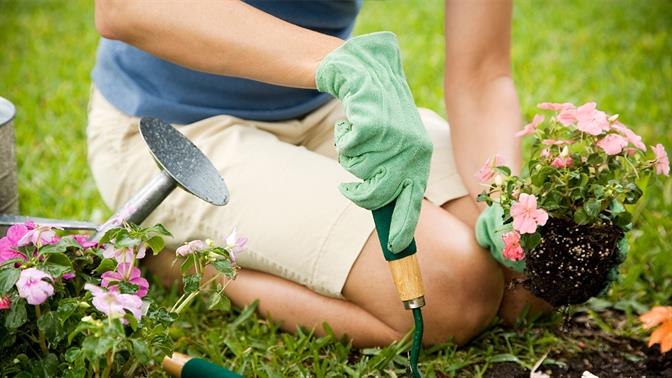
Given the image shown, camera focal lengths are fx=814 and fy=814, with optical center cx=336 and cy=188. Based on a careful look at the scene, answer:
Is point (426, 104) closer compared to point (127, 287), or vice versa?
point (127, 287)

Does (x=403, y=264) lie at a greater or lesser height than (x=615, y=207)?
lesser

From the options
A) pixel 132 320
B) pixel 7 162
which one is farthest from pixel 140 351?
pixel 7 162

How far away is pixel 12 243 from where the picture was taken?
1.19m

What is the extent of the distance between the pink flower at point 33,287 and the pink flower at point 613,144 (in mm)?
900

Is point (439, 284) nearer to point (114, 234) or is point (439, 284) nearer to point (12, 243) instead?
point (114, 234)

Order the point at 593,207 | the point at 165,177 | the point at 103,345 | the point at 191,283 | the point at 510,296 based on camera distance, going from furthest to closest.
→ the point at 510,296 < the point at 165,177 < the point at 593,207 < the point at 191,283 < the point at 103,345

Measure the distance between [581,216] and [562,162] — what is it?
0.31 ft

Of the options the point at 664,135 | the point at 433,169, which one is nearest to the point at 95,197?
the point at 433,169

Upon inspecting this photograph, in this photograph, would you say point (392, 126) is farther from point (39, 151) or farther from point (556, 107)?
point (39, 151)

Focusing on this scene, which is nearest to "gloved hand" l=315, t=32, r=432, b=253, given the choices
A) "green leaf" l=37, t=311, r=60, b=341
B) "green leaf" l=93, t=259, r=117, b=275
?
"green leaf" l=93, t=259, r=117, b=275

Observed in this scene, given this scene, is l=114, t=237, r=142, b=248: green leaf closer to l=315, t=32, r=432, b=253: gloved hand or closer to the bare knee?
l=315, t=32, r=432, b=253: gloved hand

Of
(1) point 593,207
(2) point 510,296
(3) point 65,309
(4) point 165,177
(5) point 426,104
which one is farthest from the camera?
(5) point 426,104

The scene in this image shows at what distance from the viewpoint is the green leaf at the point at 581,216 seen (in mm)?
1363

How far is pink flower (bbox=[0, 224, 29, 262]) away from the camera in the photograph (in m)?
1.17
